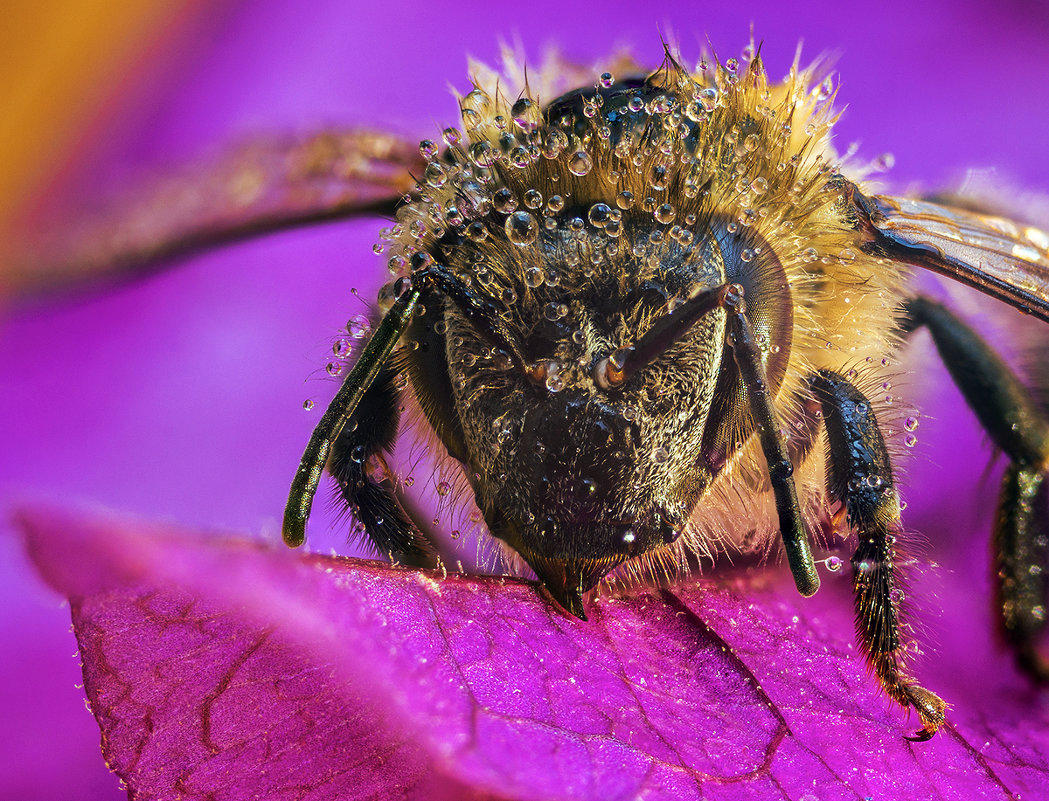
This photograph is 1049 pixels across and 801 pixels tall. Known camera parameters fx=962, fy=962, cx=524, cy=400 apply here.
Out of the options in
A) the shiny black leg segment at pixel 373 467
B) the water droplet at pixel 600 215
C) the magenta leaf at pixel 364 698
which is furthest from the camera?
the shiny black leg segment at pixel 373 467

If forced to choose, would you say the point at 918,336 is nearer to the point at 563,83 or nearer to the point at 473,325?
the point at 563,83

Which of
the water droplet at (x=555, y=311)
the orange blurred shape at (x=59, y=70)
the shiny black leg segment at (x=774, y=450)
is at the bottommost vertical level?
the shiny black leg segment at (x=774, y=450)

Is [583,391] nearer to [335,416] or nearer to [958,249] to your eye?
[335,416]

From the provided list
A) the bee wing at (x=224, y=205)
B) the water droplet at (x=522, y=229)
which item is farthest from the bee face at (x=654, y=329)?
the bee wing at (x=224, y=205)

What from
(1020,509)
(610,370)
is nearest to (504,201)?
(610,370)

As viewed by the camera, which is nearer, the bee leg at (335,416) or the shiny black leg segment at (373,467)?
the bee leg at (335,416)

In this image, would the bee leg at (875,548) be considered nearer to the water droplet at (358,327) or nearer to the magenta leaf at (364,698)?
the magenta leaf at (364,698)

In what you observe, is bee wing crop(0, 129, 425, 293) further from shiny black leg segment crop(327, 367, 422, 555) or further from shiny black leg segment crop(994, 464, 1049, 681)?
shiny black leg segment crop(994, 464, 1049, 681)

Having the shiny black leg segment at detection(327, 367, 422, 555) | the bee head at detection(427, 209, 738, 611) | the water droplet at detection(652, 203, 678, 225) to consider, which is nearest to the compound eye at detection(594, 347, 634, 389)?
the bee head at detection(427, 209, 738, 611)
